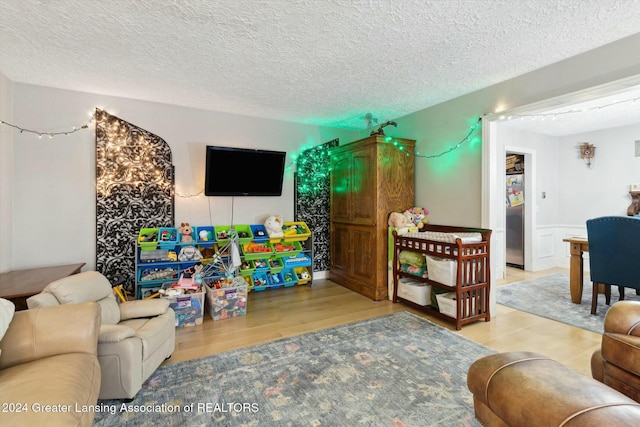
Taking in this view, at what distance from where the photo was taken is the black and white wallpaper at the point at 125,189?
3.53 meters

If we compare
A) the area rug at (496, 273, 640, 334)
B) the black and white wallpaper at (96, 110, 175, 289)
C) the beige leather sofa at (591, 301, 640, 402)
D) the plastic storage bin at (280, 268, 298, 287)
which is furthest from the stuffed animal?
the beige leather sofa at (591, 301, 640, 402)

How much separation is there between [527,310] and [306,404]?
2967 millimetres

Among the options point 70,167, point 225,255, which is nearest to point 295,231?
point 225,255

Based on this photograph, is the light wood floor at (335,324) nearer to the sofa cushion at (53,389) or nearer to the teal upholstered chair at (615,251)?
the teal upholstered chair at (615,251)

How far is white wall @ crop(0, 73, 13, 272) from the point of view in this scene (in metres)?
2.97

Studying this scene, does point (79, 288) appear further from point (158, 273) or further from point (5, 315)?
point (158, 273)

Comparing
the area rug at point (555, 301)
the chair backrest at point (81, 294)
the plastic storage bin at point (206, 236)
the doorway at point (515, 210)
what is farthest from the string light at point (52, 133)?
the doorway at point (515, 210)

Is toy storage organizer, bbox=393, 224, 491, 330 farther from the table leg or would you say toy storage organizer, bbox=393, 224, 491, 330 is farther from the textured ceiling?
the textured ceiling

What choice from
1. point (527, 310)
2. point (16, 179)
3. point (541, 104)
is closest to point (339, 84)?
point (541, 104)

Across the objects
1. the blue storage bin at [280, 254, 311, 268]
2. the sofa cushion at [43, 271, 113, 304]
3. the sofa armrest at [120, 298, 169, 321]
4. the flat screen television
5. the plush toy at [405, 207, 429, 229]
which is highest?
the flat screen television

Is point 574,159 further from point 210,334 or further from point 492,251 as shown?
point 210,334

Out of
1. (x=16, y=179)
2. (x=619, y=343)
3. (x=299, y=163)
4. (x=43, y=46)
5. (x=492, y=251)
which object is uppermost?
(x=43, y=46)

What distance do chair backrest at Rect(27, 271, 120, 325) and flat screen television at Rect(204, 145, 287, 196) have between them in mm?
1838

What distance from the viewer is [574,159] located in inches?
216
